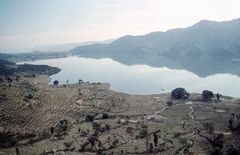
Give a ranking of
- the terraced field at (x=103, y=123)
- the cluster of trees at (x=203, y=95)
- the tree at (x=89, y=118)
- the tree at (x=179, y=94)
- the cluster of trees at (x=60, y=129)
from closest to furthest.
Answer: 1. the terraced field at (x=103, y=123)
2. the cluster of trees at (x=60, y=129)
3. the tree at (x=89, y=118)
4. the cluster of trees at (x=203, y=95)
5. the tree at (x=179, y=94)

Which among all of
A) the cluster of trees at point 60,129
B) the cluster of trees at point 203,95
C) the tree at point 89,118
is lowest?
the cluster of trees at point 60,129

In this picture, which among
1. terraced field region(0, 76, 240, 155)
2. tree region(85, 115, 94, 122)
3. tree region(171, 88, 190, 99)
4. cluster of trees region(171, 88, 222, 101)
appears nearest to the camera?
terraced field region(0, 76, 240, 155)

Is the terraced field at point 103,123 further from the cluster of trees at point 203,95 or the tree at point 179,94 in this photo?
the cluster of trees at point 203,95

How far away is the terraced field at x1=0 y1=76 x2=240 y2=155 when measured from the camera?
2186 inches

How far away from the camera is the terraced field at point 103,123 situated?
182 ft

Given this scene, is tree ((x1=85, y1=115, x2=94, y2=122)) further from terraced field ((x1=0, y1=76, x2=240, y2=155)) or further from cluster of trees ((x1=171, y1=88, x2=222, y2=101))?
cluster of trees ((x1=171, y1=88, x2=222, y2=101))

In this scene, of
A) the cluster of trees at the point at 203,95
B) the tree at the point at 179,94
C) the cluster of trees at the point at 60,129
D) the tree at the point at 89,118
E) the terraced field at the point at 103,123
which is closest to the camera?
the terraced field at the point at 103,123

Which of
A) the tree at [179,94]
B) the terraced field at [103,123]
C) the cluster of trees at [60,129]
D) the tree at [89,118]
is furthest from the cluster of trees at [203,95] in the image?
the cluster of trees at [60,129]

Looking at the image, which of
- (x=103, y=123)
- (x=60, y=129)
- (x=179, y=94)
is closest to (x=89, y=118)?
(x=103, y=123)

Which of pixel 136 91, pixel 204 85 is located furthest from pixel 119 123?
pixel 204 85

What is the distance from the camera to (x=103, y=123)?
72188mm

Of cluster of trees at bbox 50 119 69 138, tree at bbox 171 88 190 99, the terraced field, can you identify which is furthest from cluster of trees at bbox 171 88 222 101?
cluster of trees at bbox 50 119 69 138

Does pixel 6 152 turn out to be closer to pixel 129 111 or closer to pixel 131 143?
pixel 131 143

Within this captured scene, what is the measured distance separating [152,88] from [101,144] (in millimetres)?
80905
